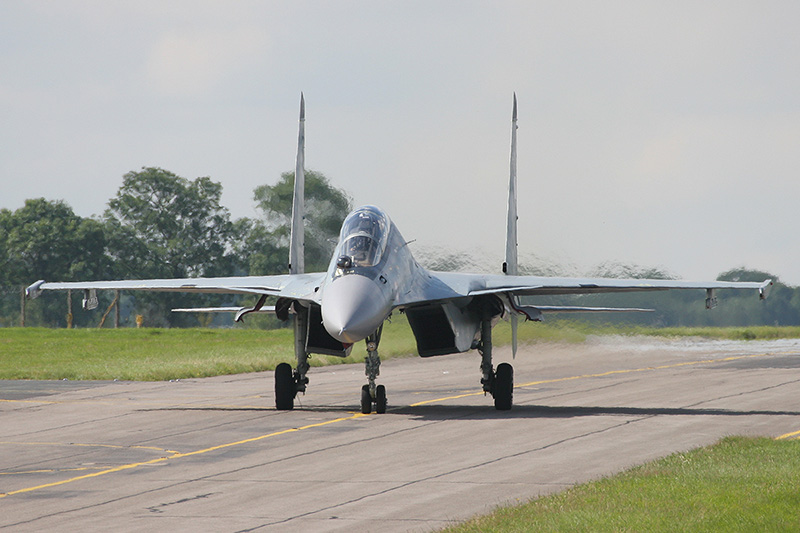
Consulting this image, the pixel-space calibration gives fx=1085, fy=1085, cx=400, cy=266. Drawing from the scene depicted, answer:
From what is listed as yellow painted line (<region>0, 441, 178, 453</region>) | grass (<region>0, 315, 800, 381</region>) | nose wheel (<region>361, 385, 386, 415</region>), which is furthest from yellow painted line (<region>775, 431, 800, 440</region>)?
grass (<region>0, 315, 800, 381</region>)

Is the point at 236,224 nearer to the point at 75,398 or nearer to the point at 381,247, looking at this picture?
the point at 75,398

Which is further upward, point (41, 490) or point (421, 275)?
point (421, 275)

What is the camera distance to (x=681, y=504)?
1023cm

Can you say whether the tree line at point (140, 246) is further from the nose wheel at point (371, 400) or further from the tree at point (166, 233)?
the nose wheel at point (371, 400)

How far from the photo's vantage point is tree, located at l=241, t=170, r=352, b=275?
43.0 metres

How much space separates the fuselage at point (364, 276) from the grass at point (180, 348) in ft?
48.4

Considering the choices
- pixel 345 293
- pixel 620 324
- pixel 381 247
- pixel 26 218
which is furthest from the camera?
pixel 26 218

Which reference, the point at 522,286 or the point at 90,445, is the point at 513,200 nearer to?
the point at 522,286

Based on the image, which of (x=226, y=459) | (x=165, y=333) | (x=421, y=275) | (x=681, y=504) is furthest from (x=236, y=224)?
(x=681, y=504)

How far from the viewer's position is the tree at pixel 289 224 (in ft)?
141

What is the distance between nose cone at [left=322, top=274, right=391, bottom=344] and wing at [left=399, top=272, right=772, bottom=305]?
1346 mm

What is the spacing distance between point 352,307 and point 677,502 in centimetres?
853

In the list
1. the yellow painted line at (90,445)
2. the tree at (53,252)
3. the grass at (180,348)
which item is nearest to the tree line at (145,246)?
the tree at (53,252)

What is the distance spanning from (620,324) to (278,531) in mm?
29568
